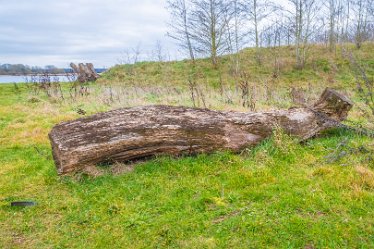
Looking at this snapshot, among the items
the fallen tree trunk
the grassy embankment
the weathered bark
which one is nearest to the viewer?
the grassy embankment

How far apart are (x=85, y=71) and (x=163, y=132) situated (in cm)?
2537

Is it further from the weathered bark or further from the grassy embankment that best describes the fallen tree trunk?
the weathered bark

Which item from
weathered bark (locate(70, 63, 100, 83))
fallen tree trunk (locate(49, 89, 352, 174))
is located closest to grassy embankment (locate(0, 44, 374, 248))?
fallen tree trunk (locate(49, 89, 352, 174))

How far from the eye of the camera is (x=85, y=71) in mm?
28719

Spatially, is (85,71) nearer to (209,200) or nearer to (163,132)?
(163,132)

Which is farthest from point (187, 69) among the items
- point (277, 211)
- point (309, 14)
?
point (277, 211)

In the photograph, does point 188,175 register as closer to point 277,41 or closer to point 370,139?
point 370,139

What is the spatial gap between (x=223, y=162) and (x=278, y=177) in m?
0.98

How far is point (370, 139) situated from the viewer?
571 cm

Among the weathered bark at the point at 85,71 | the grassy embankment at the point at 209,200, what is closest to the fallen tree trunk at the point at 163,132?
the grassy embankment at the point at 209,200

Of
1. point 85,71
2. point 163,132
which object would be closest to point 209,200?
point 163,132

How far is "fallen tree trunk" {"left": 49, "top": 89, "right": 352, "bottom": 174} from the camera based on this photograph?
5.02 meters

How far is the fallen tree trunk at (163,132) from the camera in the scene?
5016mm

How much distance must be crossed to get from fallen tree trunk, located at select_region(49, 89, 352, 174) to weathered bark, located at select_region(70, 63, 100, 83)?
24133 millimetres
